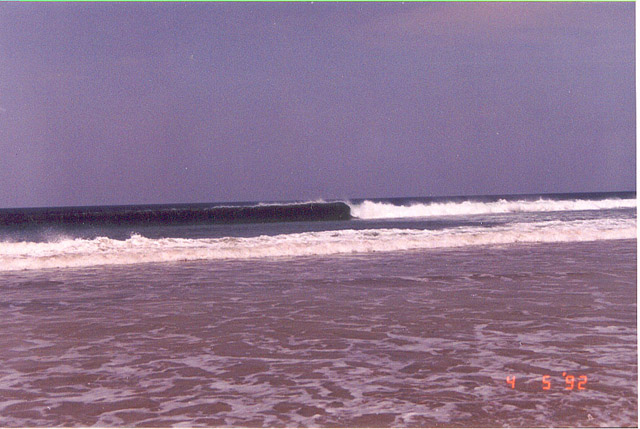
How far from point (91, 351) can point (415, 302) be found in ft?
12.5

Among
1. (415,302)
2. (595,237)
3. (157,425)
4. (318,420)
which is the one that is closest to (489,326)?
(415,302)

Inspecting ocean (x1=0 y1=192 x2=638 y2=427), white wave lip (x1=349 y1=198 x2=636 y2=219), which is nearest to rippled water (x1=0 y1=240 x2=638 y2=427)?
ocean (x1=0 y1=192 x2=638 y2=427)

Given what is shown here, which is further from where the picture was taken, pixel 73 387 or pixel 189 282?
pixel 189 282

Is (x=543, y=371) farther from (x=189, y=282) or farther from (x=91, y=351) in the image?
(x=189, y=282)

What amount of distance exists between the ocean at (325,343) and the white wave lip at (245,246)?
0.89 metres

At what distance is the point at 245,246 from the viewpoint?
1518cm

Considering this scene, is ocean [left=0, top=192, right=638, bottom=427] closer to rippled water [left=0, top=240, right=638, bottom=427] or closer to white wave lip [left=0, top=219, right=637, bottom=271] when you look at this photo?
rippled water [left=0, top=240, right=638, bottom=427]

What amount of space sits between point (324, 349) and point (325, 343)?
22 cm

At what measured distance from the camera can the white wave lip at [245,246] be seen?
43.3ft

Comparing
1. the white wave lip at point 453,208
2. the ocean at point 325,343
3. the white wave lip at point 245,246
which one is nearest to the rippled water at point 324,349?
the ocean at point 325,343

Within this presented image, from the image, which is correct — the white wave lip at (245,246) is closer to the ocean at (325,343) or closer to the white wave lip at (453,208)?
the ocean at (325,343)

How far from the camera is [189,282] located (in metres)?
9.85
